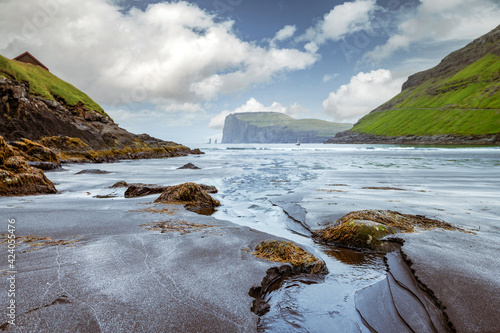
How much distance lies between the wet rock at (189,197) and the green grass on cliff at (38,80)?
6246 centimetres

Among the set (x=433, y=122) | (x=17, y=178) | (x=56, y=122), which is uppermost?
(x=433, y=122)

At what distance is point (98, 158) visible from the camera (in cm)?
3400

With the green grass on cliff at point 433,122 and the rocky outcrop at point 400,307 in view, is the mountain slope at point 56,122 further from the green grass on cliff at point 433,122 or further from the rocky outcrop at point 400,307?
the green grass on cliff at point 433,122

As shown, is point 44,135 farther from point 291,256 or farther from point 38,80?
point 291,256

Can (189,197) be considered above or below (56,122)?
below

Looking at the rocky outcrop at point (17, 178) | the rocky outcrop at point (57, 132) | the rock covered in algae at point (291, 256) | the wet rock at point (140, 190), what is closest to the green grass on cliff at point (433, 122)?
the rocky outcrop at point (57, 132)

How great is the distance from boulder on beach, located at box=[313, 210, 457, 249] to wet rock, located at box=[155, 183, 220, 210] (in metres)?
3.90

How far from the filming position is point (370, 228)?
4.75m

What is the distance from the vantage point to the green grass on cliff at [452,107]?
10488cm

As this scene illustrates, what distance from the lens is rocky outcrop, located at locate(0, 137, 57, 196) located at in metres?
8.75

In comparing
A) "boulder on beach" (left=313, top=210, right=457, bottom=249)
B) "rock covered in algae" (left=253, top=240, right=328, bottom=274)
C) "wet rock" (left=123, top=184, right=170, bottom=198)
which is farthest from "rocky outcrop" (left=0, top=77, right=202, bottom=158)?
"boulder on beach" (left=313, top=210, right=457, bottom=249)

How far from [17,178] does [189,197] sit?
672 centimetres

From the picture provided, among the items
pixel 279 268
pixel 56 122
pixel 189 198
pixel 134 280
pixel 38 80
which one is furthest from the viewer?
pixel 38 80

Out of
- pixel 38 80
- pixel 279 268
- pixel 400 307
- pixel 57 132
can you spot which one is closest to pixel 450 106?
pixel 57 132
